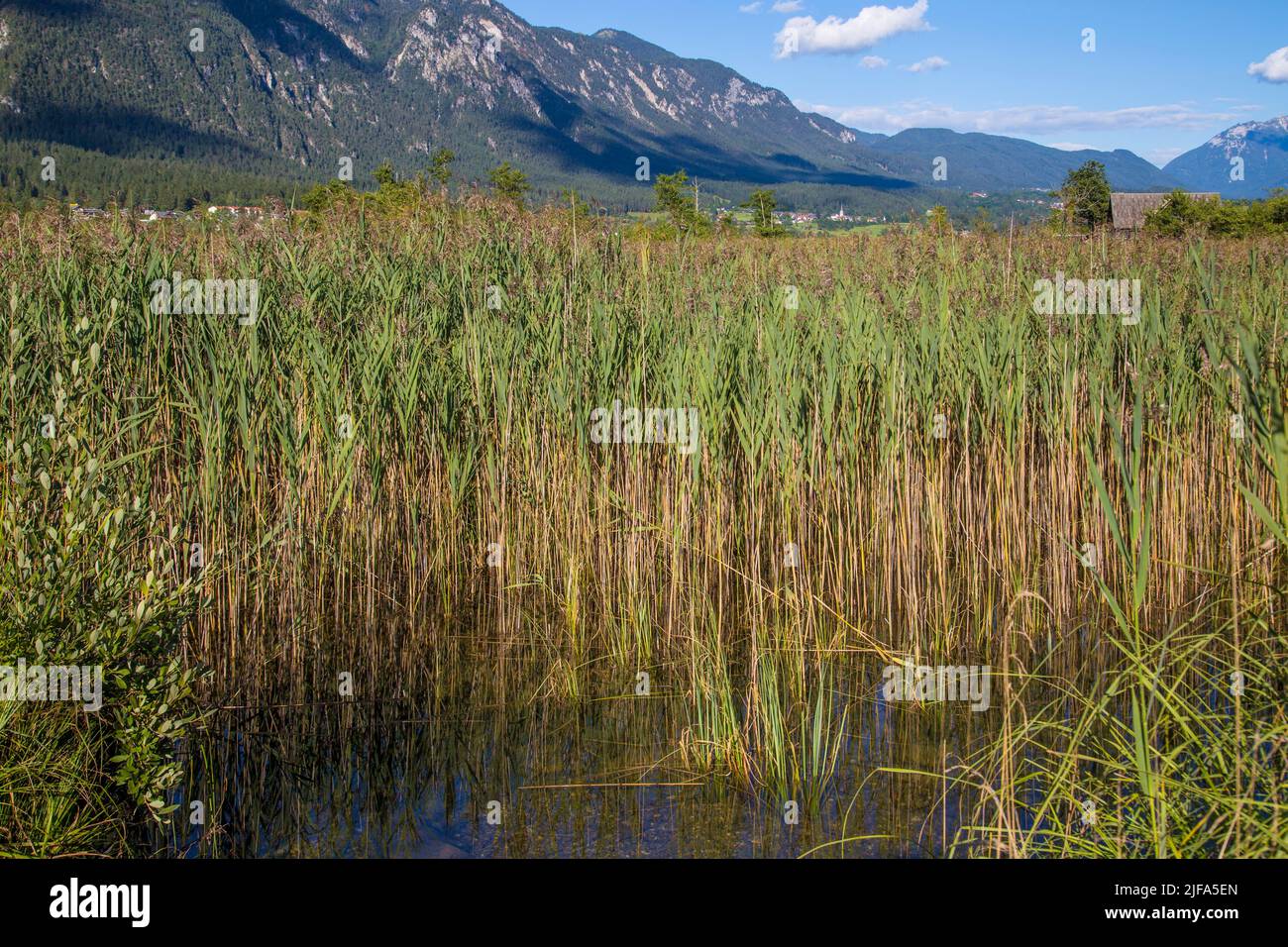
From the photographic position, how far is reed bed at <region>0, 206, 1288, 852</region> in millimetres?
4090

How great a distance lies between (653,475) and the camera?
4.91 metres

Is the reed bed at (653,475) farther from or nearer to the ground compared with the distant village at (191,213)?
nearer to the ground

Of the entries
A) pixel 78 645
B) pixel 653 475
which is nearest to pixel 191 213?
pixel 653 475

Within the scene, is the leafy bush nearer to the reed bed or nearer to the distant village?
the reed bed

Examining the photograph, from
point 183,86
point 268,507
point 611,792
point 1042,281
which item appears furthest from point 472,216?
point 183,86

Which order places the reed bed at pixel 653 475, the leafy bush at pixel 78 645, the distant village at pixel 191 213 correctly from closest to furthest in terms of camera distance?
1. the leafy bush at pixel 78 645
2. the reed bed at pixel 653 475
3. the distant village at pixel 191 213

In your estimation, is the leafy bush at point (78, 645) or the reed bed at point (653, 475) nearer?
the leafy bush at point (78, 645)

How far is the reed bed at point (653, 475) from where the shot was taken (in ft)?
13.4

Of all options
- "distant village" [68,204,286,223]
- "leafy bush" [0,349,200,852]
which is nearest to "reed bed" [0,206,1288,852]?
"leafy bush" [0,349,200,852]

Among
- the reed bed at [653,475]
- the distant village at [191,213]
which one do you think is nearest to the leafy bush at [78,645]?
the reed bed at [653,475]

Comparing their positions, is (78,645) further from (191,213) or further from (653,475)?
(191,213)

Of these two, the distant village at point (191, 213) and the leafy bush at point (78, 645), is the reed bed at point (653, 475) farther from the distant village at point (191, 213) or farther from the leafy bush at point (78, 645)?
the distant village at point (191, 213)

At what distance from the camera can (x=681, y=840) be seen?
9.56ft

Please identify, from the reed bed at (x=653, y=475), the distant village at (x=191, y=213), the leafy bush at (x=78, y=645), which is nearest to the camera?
the leafy bush at (x=78, y=645)
